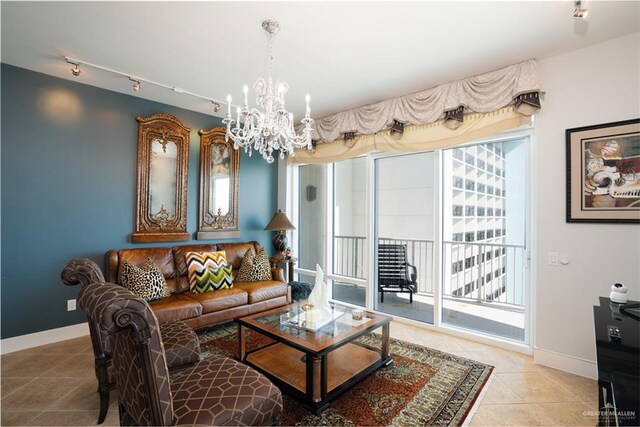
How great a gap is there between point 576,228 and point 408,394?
207 cm

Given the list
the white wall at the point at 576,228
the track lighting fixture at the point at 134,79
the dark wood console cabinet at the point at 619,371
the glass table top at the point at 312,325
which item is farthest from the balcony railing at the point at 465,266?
the track lighting fixture at the point at 134,79

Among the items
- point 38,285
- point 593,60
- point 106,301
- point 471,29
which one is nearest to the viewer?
point 106,301

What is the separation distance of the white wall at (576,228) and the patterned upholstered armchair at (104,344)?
3103 millimetres

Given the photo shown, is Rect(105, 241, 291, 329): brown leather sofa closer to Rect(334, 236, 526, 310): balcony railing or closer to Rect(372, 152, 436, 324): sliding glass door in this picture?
Rect(334, 236, 526, 310): balcony railing

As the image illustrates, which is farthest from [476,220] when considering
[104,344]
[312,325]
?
[104,344]

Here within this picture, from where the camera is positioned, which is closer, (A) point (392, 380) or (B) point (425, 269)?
(A) point (392, 380)

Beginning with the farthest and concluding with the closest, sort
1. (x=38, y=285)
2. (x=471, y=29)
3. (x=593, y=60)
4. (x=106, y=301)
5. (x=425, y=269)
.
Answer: (x=425, y=269) < (x=38, y=285) < (x=593, y=60) < (x=471, y=29) < (x=106, y=301)

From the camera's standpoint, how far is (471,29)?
2326 mm

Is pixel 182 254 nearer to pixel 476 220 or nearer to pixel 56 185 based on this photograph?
pixel 56 185

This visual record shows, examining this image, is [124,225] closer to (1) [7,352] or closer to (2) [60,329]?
(2) [60,329]

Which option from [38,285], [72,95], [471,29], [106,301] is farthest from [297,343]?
[72,95]

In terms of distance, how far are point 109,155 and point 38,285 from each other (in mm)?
1591

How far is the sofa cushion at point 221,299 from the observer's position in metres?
3.26

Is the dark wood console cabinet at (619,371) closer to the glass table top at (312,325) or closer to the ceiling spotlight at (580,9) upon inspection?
the glass table top at (312,325)
